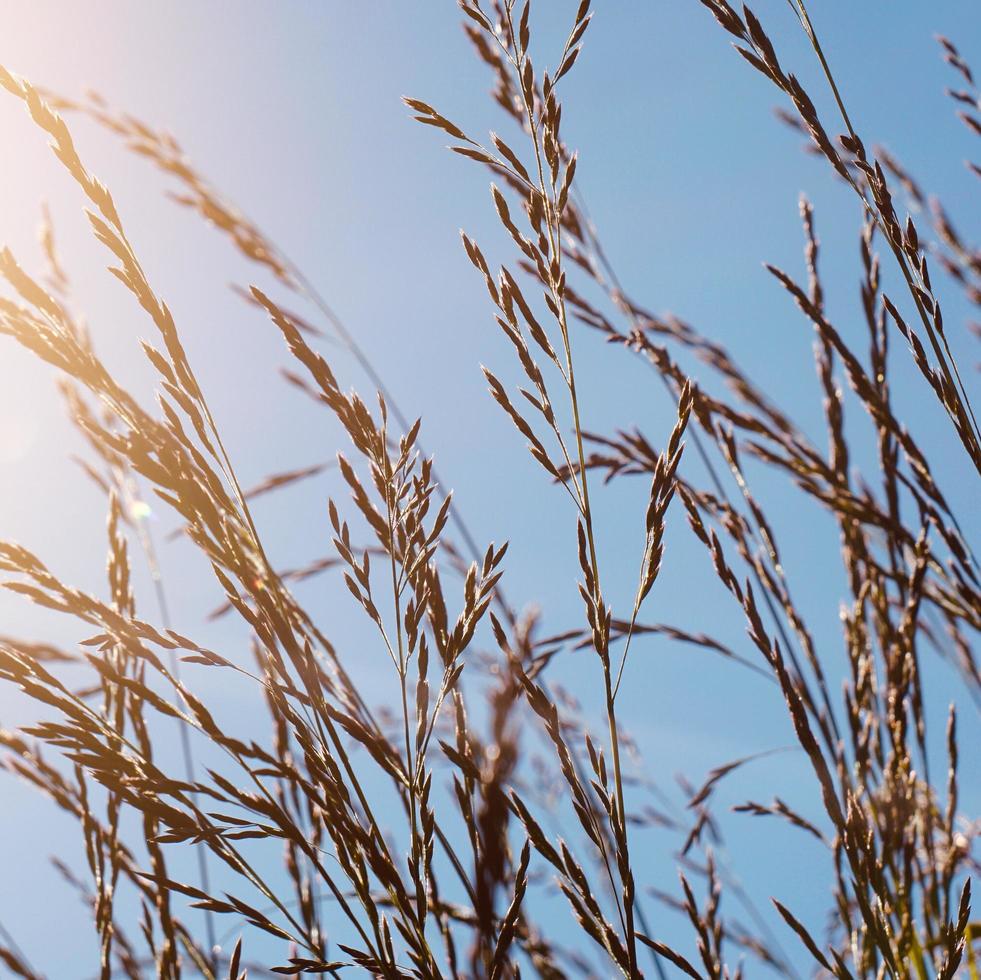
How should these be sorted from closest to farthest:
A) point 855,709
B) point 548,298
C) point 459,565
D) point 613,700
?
point 613,700 → point 548,298 → point 855,709 → point 459,565

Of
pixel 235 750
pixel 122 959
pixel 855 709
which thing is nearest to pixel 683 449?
pixel 235 750

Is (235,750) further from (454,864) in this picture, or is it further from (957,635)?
(957,635)

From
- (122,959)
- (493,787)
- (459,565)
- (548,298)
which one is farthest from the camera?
(459,565)

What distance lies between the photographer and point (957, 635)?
193 centimetres

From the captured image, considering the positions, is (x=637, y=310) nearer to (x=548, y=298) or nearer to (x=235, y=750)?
(x=548, y=298)

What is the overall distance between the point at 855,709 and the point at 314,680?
846 mm

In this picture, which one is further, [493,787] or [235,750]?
[235,750]

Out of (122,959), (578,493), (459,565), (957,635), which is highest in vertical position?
(957,635)

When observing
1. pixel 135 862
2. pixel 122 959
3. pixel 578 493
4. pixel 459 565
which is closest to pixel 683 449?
pixel 578 493

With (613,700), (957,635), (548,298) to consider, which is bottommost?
(613,700)

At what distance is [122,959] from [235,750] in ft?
2.60

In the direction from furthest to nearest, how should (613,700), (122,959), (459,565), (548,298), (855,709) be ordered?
(459,565) → (122,959) → (855,709) → (548,298) → (613,700)

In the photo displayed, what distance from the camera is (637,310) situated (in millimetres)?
1910

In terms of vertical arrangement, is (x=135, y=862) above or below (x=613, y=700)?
below
